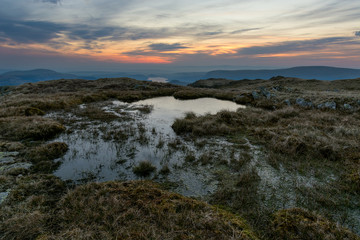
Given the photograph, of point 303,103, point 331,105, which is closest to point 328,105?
point 331,105

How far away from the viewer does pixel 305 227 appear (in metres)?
5.20

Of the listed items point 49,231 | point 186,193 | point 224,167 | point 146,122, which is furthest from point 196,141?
point 49,231

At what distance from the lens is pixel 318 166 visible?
9547 mm

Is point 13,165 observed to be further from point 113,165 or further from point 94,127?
point 94,127

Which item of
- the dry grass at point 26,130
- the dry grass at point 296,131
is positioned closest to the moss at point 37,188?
the dry grass at point 26,130

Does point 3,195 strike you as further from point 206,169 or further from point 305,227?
point 305,227

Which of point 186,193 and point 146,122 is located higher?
point 146,122

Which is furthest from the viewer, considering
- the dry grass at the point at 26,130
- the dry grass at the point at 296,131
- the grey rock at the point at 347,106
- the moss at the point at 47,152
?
the grey rock at the point at 347,106

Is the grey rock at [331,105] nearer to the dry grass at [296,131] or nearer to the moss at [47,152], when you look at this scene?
the dry grass at [296,131]

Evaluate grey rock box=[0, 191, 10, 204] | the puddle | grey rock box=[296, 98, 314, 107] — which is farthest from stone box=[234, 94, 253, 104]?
grey rock box=[0, 191, 10, 204]

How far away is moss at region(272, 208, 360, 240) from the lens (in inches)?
194

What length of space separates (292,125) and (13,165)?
2107 cm

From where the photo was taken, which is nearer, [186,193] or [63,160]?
[186,193]

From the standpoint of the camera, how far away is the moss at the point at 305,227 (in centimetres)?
492
